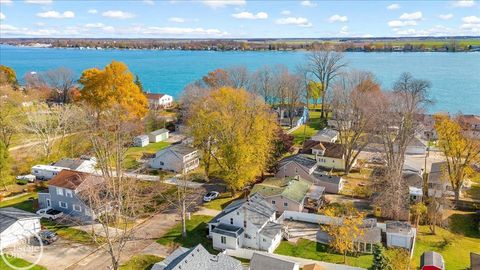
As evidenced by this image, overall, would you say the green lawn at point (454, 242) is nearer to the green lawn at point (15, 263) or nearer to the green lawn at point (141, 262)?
the green lawn at point (141, 262)

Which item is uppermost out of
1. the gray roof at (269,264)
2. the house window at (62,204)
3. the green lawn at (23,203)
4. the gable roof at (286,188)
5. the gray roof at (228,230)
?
the gable roof at (286,188)

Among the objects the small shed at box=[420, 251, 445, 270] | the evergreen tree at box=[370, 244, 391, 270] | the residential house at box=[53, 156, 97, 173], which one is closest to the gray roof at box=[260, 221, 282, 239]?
the evergreen tree at box=[370, 244, 391, 270]

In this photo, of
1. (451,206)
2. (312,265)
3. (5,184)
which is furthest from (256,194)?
(5,184)

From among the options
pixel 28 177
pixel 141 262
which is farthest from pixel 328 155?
pixel 28 177

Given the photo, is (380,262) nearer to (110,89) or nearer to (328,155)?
(328,155)

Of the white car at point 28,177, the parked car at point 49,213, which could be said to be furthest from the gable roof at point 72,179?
the white car at point 28,177

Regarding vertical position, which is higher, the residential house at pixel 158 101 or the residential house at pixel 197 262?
the residential house at pixel 158 101
